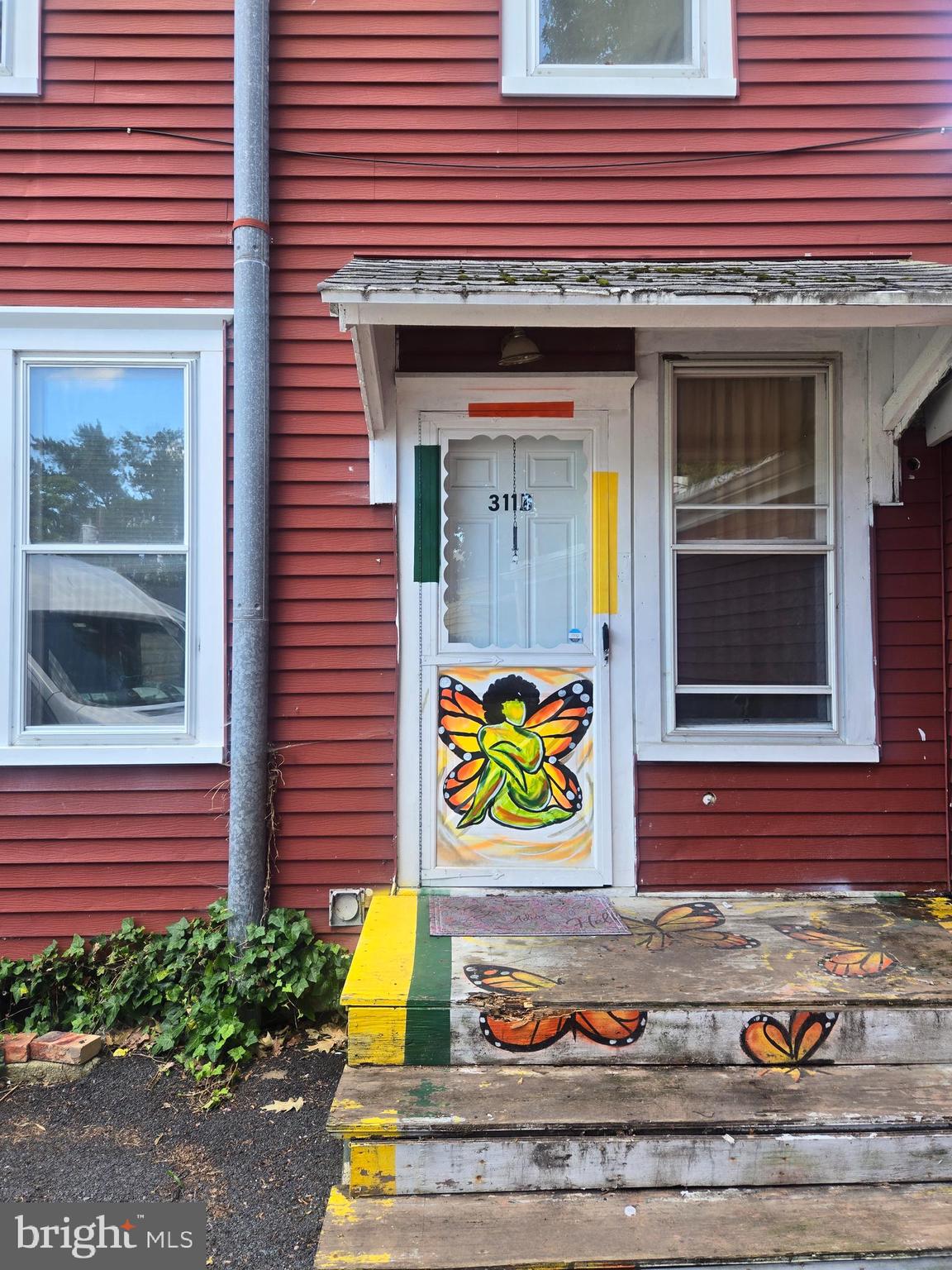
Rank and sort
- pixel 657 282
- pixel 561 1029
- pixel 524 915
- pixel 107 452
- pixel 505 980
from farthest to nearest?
pixel 107 452
pixel 524 915
pixel 657 282
pixel 505 980
pixel 561 1029

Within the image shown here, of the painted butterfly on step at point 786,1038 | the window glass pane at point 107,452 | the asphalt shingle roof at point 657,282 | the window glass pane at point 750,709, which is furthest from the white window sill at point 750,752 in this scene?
the window glass pane at point 107,452

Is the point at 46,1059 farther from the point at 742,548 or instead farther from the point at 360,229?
the point at 360,229

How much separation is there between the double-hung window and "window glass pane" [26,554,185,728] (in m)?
2.20

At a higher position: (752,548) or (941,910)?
(752,548)

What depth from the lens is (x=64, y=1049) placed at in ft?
10.2

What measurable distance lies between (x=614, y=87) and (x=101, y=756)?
142 inches

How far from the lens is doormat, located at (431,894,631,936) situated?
3.07 m

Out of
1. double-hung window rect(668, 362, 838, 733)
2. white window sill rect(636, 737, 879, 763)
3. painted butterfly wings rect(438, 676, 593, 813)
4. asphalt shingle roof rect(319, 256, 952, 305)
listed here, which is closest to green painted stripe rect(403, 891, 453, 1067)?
painted butterfly wings rect(438, 676, 593, 813)

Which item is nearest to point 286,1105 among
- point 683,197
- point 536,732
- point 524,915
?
point 524,915

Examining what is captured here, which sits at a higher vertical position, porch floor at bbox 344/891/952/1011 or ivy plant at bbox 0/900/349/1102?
Result: porch floor at bbox 344/891/952/1011

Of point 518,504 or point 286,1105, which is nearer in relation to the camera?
point 286,1105

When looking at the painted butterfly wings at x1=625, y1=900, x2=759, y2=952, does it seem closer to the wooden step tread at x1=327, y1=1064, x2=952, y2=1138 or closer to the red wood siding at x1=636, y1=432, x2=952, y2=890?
the red wood siding at x1=636, y1=432, x2=952, y2=890

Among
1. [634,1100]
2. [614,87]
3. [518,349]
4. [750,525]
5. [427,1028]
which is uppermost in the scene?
[614,87]

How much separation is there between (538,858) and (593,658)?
0.87m
